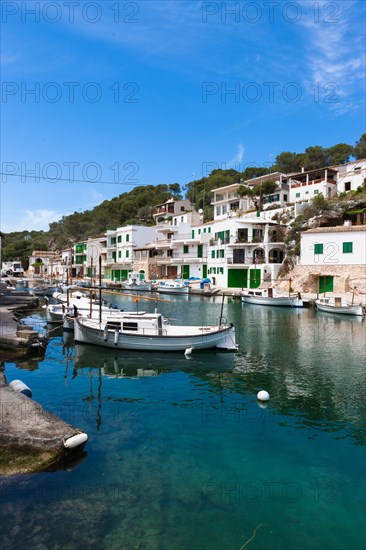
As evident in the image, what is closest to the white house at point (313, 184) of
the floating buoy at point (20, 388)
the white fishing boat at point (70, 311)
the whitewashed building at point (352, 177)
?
the whitewashed building at point (352, 177)

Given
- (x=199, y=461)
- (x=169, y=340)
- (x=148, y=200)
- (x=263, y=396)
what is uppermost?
(x=148, y=200)

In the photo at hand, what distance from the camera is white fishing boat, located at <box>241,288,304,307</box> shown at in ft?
124

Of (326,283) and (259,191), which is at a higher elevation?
(259,191)

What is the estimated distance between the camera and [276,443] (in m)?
9.76

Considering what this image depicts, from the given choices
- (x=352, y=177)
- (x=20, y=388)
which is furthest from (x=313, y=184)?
(x=20, y=388)

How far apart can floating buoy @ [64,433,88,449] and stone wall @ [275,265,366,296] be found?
37760 millimetres

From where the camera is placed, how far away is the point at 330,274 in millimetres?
42750

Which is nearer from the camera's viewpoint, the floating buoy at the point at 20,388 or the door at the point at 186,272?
the floating buoy at the point at 20,388

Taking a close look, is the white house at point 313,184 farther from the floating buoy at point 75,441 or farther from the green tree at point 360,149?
the floating buoy at point 75,441

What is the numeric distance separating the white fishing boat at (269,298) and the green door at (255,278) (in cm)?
792

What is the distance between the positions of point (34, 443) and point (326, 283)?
40.7m

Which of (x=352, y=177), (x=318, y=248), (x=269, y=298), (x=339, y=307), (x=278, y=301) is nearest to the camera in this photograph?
(x=339, y=307)

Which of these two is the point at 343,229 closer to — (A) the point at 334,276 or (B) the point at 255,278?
(A) the point at 334,276

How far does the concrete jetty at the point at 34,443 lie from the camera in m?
8.13
